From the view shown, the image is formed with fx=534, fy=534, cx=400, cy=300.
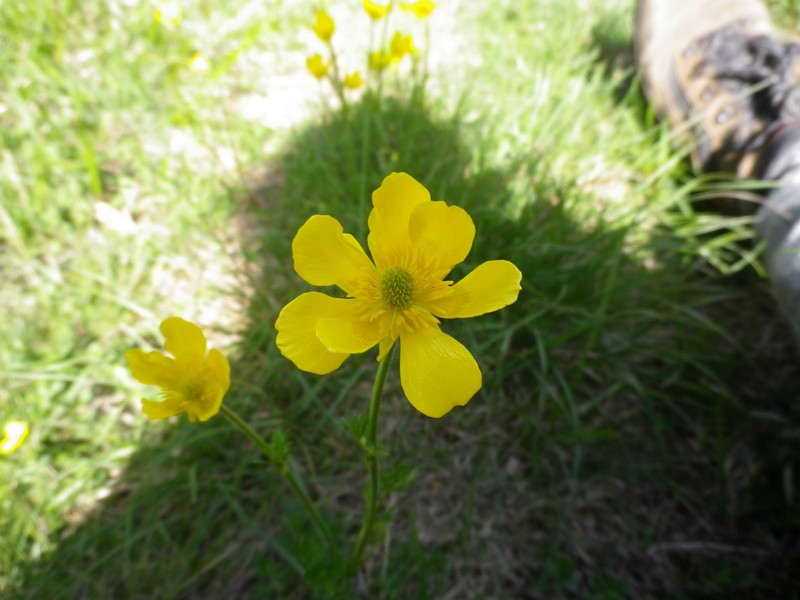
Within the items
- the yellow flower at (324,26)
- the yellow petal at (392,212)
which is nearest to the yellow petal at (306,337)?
the yellow petal at (392,212)

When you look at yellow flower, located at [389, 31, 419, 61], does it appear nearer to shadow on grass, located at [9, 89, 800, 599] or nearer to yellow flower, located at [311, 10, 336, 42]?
yellow flower, located at [311, 10, 336, 42]

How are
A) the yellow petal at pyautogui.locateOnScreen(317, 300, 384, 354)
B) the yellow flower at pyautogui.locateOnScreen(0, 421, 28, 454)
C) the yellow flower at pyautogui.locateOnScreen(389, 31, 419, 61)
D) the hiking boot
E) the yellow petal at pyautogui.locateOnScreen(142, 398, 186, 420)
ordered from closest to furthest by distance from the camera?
1. the yellow petal at pyautogui.locateOnScreen(317, 300, 384, 354)
2. the yellow petal at pyautogui.locateOnScreen(142, 398, 186, 420)
3. the yellow flower at pyautogui.locateOnScreen(0, 421, 28, 454)
4. the yellow flower at pyautogui.locateOnScreen(389, 31, 419, 61)
5. the hiking boot

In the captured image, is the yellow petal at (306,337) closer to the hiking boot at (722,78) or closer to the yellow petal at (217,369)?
the yellow petal at (217,369)

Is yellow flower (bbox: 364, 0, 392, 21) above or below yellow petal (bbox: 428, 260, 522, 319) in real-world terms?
above

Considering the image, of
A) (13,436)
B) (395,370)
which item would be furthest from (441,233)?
(13,436)

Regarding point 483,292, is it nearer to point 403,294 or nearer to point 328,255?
point 403,294

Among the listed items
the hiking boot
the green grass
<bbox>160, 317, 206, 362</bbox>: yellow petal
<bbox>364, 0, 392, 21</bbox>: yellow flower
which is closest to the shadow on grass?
the green grass

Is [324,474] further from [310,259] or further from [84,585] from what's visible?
[310,259]
